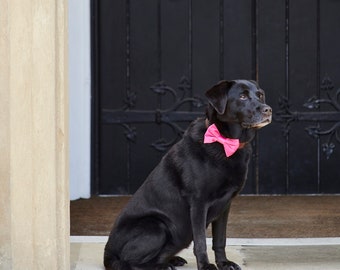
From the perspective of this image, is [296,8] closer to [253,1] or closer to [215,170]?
[253,1]

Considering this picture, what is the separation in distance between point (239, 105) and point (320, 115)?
2.70 meters

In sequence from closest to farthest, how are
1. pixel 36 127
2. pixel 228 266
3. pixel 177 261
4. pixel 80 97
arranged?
pixel 36 127 → pixel 228 266 → pixel 177 261 → pixel 80 97

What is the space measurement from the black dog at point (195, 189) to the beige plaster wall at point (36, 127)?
309mm

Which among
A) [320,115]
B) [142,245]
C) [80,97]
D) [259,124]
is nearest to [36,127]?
[142,245]

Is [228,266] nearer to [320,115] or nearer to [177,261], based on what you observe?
[177,261]

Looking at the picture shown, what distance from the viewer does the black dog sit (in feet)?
10.9

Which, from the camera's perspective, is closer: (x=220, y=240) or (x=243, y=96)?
(x=243, y=96)

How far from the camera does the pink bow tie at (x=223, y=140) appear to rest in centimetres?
333

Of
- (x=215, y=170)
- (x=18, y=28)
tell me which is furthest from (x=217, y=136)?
(x=18, y=28)

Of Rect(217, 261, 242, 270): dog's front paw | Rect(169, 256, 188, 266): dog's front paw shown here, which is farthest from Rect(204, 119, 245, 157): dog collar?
Rect(169, 256, 188, 266): dog's front paw

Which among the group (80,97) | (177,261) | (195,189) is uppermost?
(80,97)

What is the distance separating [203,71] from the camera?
5895 mm

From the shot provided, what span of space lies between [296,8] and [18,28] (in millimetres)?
3141

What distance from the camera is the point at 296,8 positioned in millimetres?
5895
